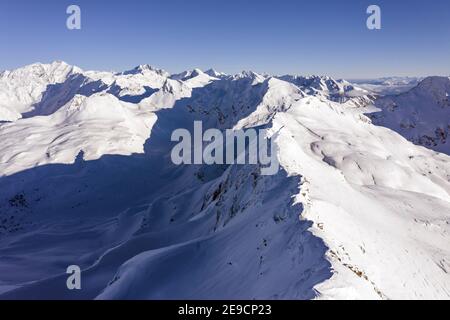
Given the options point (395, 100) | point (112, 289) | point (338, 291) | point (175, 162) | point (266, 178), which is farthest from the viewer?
point (395, 100)

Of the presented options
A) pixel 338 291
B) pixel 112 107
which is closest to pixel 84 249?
pixel 338 291

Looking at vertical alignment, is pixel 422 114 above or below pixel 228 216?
above

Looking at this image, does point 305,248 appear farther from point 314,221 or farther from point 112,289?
point 112,289

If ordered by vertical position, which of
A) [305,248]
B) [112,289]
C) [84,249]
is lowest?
[84,249]

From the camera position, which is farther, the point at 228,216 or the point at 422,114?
the point at 422,114

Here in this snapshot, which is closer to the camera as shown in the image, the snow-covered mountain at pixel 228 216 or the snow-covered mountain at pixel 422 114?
the snow-covered mountain at pixel 228 216

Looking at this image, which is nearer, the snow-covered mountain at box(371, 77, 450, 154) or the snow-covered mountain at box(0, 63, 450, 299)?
the snow-covered mountain at box(0, 63, 450, 299)
